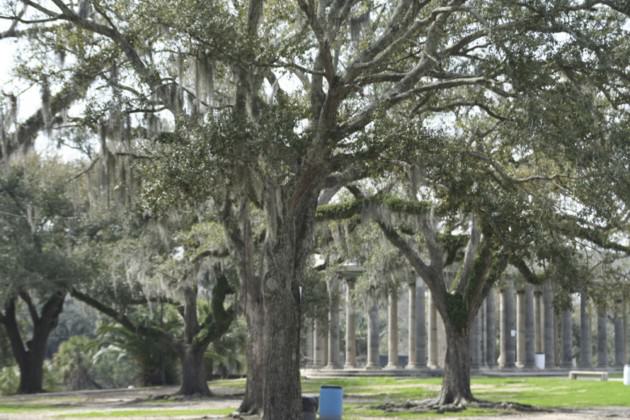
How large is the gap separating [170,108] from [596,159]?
952cm

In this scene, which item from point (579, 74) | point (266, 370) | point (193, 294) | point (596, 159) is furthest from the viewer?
point (193, 294)

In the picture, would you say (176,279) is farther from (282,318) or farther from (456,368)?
(282,318)

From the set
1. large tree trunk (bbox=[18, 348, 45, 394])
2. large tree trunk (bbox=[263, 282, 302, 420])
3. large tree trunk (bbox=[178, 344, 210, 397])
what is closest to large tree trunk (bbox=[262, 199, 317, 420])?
large tree trunk (bbox=[263, 282, 302, 420])

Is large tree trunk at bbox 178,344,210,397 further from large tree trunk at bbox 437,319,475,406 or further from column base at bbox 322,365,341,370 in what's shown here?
column base at bbox 322,365,341,370

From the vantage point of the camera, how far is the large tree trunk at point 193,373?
137ft

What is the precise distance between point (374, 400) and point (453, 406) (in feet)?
23.0

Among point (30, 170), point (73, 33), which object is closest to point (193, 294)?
point (30, 170)

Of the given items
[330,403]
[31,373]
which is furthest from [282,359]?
[31,373]

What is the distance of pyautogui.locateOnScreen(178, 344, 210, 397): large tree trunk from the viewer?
137 feet

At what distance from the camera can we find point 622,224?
25.6 metres

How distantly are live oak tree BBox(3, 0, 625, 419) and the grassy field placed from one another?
8181 millimetres

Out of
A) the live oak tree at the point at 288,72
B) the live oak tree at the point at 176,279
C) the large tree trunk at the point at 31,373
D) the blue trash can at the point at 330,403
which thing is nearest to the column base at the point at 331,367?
the large tree trunk at the point at 31,373

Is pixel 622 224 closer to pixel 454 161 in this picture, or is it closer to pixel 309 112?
pixel 454 161

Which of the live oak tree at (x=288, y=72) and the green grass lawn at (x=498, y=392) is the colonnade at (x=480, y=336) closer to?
the green grass lawn at (x=498, y=392)
